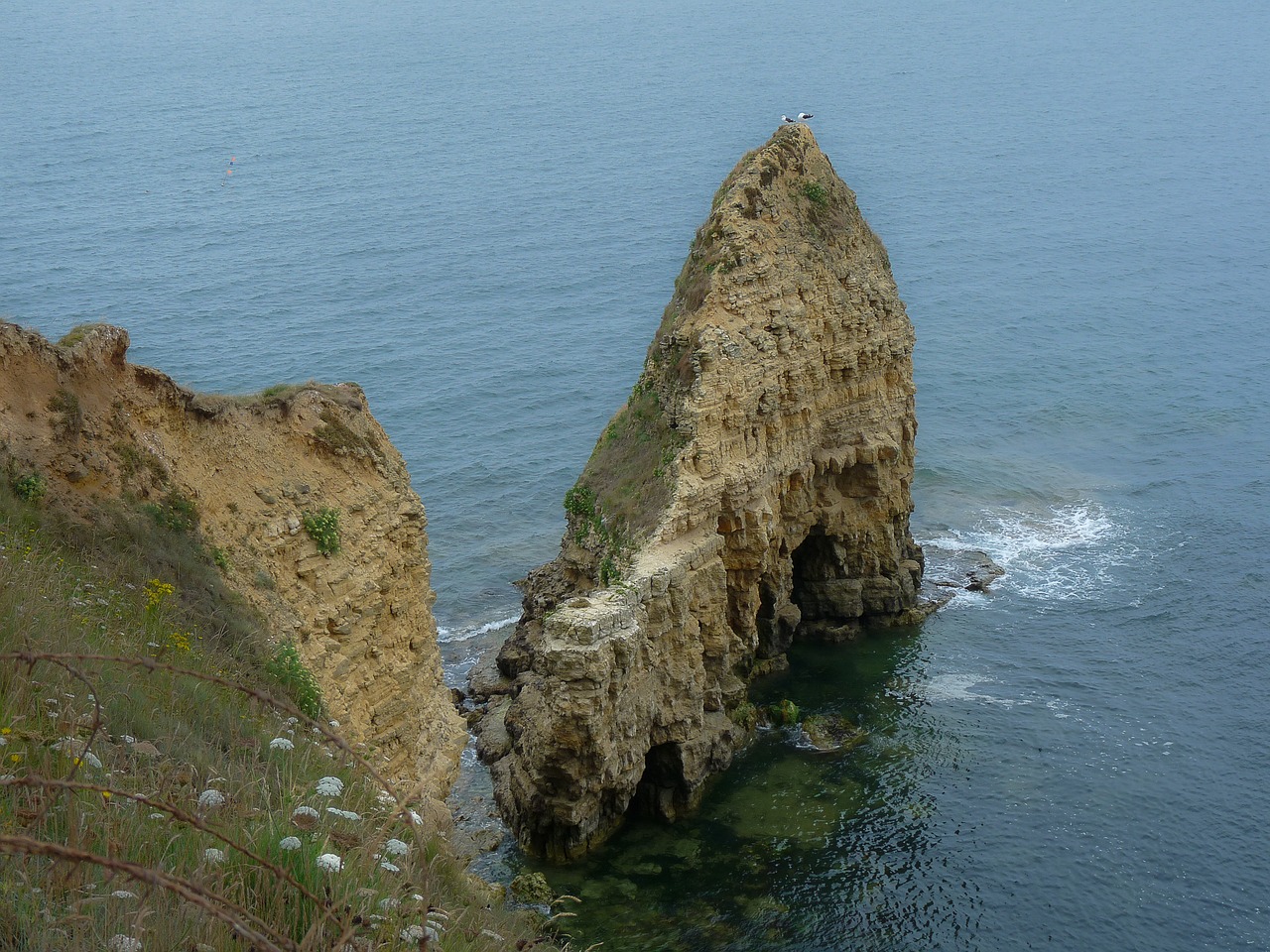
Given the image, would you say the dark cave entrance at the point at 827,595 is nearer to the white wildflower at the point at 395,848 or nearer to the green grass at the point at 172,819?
the green grass at the point at 172,819

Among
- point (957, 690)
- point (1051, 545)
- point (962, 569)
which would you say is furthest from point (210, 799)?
point (1051, 545)

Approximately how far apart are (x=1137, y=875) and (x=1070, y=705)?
9.59m

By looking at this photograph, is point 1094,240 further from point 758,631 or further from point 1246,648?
point 758,631

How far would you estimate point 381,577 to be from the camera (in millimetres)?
25422

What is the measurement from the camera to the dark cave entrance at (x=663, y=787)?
3772 cm

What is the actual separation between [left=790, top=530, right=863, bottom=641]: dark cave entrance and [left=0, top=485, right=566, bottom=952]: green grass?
36.0 meters

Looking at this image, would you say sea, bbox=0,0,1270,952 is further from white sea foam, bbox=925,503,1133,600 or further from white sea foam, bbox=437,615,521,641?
white sea foam, bbox=437,615,521,641

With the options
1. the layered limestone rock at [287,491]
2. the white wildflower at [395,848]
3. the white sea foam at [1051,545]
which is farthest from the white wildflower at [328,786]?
the white sea foam at [1051,545]

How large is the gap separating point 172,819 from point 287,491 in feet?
54.7

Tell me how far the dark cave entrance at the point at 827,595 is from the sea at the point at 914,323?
1197mm

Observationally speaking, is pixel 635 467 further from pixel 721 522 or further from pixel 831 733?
pixel 831 733

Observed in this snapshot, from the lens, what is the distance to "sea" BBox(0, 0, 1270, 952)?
3541cm

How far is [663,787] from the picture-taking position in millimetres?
38031

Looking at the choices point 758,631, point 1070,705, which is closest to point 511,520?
point 758,631
